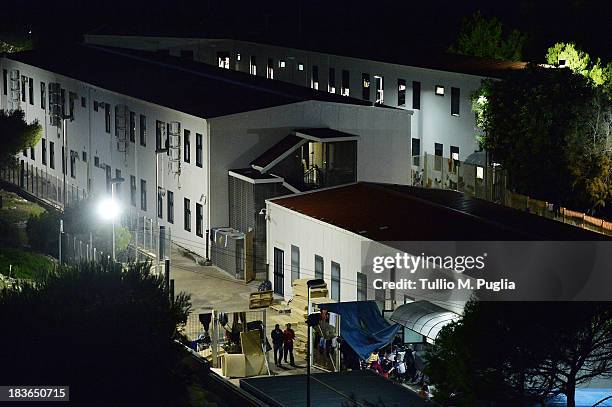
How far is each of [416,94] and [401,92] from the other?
3.86 ft

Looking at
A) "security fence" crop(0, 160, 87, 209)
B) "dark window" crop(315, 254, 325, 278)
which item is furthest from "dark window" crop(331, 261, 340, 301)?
"security fence" crop(0, 160, 87, 209)

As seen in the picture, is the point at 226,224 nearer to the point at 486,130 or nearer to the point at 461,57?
the point at 486,130

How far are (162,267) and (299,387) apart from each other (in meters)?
14.4

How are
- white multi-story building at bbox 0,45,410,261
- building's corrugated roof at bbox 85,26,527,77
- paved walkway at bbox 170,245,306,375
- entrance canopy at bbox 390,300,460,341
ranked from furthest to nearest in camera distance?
building's corrugated roof at bbox 85,26,527,77, white multi-story building at bbox 0,45,410,261, paved walkway at bbox 170,245,306,375, entrance canopy at bbox 390,300,460,341

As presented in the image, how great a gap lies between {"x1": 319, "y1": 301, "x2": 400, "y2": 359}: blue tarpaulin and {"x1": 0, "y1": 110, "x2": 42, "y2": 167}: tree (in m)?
28.9

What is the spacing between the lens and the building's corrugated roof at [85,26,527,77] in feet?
→ 197

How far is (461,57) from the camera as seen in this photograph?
66.9 m

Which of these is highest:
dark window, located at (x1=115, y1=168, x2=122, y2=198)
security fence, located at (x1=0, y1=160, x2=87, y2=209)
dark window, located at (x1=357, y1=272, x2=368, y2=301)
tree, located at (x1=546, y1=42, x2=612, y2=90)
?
tree, located at (x1=546, y1=42, x2=612, y2=90)

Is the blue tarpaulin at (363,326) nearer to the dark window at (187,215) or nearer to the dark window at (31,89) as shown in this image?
the dark window at (187,215)

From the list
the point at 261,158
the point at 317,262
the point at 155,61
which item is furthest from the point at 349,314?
the point at 155,61

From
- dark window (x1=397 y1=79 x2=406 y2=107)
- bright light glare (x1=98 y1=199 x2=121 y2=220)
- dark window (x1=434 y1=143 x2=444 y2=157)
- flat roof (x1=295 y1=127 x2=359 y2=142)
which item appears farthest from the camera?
dark window (x1=397 y1=79 x2=406 y2=107)

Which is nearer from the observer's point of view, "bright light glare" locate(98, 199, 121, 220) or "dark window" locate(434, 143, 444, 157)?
"bright light glare" locate(98, 199, 121, 220)

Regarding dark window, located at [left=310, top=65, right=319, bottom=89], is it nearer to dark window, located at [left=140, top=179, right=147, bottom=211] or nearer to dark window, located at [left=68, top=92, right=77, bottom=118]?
dark window, located at [left=68, top=92, right=77, bottom=118]

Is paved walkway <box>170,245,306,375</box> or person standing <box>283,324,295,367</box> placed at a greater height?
person standing <box>283,324,295,367</box>
